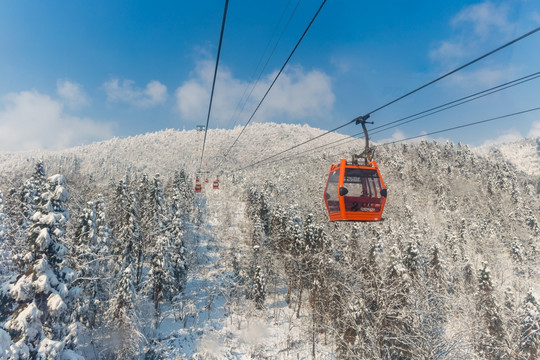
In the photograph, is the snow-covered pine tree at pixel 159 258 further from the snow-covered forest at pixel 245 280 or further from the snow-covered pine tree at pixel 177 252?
the snow-covered pine tree at pixel 177 252

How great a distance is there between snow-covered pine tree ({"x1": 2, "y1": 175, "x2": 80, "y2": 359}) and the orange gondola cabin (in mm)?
11718

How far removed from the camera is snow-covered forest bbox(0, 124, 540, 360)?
39.6 ft

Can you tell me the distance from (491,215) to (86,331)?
112492mm

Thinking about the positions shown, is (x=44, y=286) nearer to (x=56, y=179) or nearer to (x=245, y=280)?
(x=56, y=179)

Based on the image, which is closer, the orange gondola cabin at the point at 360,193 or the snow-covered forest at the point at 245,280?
the orange gondola cabin at the point at 360,193

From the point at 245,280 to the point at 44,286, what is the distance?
4046 cm

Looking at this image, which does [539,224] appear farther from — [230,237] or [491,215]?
[230,237]

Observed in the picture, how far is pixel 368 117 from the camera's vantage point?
9.99m

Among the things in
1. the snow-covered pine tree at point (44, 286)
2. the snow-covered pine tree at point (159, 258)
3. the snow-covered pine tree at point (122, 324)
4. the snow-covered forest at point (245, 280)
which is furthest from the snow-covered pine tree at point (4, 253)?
the snow-covered pine tree at point (159, 258)

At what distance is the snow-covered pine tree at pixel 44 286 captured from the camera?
34.7ft

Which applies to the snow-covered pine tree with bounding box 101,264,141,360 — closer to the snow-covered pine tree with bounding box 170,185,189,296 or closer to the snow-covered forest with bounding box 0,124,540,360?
the snow-covered forest with bounding box 0,124,540,360

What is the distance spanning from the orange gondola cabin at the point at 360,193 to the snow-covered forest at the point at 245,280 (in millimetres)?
7806

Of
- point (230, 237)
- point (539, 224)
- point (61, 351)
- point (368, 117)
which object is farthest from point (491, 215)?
point (61, 351)

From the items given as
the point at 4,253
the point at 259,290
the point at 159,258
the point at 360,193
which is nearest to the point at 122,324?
the point at 159,258
